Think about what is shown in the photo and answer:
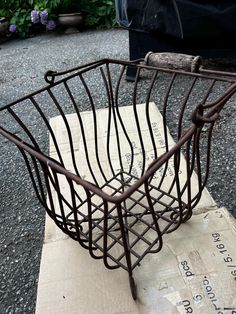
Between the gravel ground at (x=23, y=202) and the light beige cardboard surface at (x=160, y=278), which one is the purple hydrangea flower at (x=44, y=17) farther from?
the light beige cardboard surface at (x=160, y=278)

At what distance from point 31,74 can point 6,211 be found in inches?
53.4

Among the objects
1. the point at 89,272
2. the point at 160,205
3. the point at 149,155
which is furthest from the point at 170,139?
the point at 89,272

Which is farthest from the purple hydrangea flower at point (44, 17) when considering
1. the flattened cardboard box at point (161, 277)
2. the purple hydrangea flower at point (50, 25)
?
the flattened cardboard box at point (161, 277)

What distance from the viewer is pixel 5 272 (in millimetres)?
858

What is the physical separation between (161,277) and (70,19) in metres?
2.83

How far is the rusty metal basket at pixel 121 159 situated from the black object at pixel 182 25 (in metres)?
0.19

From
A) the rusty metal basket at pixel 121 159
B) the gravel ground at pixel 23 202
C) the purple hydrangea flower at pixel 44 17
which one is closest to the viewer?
the rusty metal basket at pixel 121 159

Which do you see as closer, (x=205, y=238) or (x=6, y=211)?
(x=205, y=238)

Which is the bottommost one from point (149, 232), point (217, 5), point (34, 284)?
point (34, 284)

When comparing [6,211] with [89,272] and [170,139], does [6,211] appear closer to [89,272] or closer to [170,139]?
[89,272]

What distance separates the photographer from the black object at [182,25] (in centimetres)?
145

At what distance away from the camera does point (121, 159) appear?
1087mm

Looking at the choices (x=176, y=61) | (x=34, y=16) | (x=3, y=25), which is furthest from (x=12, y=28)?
(x=176, y=61)

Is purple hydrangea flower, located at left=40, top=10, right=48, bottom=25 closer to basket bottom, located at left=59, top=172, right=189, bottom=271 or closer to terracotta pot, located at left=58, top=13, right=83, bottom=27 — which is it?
terracotta pot, located at left=58, top=13, right=83, bottom=27
